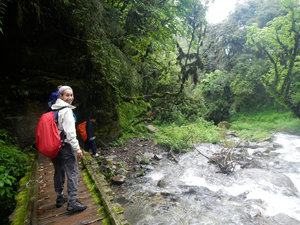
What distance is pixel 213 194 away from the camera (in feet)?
22.3

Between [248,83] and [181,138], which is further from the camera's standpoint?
[248,83]

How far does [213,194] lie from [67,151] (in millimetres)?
5865

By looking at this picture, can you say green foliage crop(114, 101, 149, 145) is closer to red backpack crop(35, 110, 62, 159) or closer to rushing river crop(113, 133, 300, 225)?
rushing river crop(113, 133, 300, 225)

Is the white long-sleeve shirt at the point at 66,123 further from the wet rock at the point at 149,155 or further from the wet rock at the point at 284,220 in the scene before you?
the wet rock at the point at 149,155

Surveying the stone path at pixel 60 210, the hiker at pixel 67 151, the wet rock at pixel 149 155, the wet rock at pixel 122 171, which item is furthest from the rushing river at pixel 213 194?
the hiker at pixel 67 151

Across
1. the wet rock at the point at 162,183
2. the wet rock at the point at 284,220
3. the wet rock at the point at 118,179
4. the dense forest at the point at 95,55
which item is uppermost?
the dense forest at the point at 95,55

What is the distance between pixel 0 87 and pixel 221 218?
337 inches

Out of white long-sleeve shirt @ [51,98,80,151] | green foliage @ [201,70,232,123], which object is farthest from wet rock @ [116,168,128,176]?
green foliage @ [201,70,232,123]

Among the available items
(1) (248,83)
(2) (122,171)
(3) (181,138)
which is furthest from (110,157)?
(1) (248,83)

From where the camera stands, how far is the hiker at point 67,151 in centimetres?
301

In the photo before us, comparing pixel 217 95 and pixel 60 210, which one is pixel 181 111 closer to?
pixel 217 95

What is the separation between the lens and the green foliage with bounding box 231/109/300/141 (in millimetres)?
17719

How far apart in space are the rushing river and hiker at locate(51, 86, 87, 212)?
8.27ft

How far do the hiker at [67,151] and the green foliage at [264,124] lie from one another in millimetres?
16433
